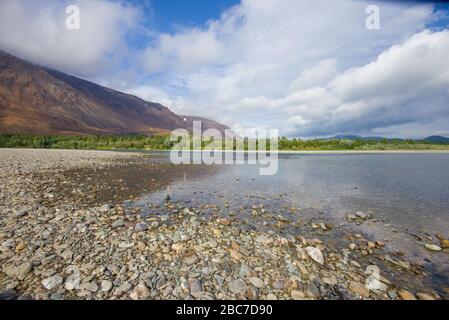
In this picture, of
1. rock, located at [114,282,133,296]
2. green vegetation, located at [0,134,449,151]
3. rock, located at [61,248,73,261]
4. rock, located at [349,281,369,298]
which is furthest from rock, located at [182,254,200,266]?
green vegetation, located at [0,134,449,151]

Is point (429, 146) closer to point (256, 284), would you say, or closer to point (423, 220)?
point (423, 220)

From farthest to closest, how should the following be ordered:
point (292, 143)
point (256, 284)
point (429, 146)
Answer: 1. point (429, 146)
2. point (292, 143)
3. point (256, 284)

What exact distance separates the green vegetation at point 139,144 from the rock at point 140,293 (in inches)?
3304

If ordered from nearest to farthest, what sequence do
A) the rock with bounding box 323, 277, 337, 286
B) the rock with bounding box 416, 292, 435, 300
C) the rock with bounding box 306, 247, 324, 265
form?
the rock with bounding box 416, 292, 435, 300
the rock with bounding box 323, 277, 337, 286
the rock with bounding box 306, 247, 324, 265

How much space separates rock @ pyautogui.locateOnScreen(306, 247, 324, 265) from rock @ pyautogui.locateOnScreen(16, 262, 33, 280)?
5315mm

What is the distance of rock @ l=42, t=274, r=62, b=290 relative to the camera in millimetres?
3101

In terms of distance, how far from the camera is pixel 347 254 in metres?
4.62

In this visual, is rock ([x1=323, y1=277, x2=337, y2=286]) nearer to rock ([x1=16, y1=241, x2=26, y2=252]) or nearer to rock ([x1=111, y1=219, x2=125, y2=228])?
rock ([x1=111, y1=219, x2=125, y2=228])

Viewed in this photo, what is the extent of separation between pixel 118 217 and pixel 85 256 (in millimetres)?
2285

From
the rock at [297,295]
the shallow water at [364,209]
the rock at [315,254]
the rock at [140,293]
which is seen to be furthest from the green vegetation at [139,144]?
the rock at [297,295]

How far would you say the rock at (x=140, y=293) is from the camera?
117 inches

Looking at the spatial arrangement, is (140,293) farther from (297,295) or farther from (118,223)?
(118,223)

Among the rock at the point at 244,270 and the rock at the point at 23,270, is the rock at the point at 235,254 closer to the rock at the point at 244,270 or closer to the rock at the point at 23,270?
the rock at the point at 244,270

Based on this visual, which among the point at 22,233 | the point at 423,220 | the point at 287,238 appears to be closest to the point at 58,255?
the point at 22,233
